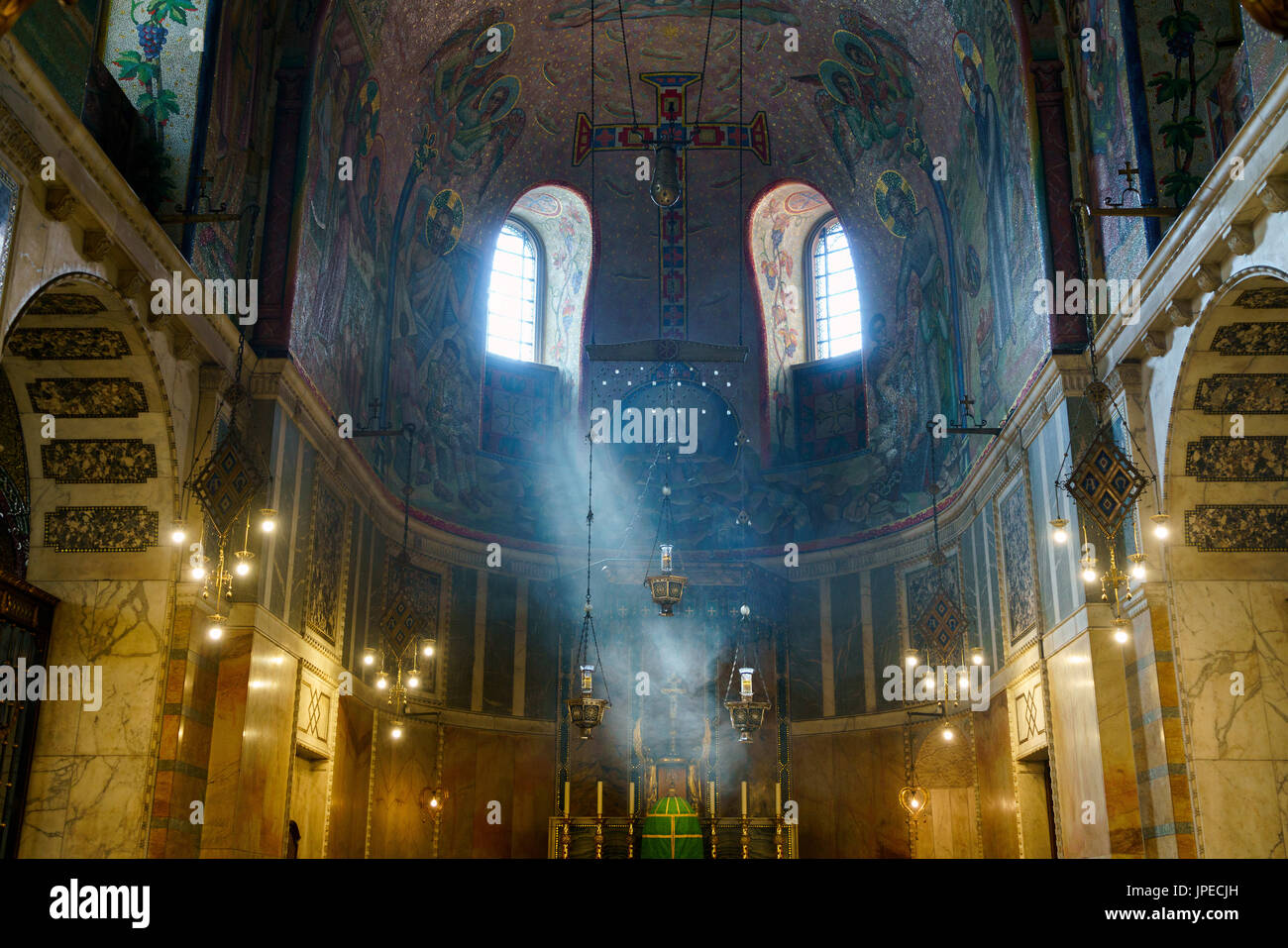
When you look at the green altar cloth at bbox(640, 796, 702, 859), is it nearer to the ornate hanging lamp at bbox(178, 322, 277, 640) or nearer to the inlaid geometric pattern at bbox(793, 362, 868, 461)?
the inlaid geometric pattern at bbox(793, 362, 868, 461)

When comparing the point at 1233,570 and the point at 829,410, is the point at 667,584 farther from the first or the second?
the point at 829,410

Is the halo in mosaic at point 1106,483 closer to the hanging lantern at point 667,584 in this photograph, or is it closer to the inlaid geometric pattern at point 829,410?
the hanging lantern at point 667,584

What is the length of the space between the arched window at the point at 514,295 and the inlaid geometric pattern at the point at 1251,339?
13.3 metres

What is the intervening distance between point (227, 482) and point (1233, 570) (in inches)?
364

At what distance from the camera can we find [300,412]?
13.4 meters

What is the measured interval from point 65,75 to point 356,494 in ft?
26.1

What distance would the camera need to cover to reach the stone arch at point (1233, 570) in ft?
33.7

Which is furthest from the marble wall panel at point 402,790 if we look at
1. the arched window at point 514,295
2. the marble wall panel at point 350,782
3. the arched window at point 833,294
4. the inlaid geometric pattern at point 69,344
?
the arched window at point 833,294

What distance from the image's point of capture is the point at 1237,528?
11.0m

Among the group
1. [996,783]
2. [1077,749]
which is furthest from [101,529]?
[996,783]

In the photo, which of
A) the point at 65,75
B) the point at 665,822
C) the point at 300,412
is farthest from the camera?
the point at 665,822
